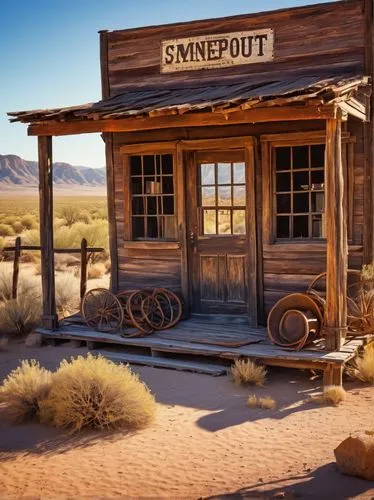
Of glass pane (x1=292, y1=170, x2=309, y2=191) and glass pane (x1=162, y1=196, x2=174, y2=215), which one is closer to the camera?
glass pane (x1=292, y1=170, x2=309, y2=191)

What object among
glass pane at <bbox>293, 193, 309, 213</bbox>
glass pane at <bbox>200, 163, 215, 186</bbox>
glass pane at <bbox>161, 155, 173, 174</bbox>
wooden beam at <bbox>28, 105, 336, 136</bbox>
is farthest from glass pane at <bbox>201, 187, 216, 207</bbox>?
wooden beam at <bbox>28, 105, 336, 136</bbox>

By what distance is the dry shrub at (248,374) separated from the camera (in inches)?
321

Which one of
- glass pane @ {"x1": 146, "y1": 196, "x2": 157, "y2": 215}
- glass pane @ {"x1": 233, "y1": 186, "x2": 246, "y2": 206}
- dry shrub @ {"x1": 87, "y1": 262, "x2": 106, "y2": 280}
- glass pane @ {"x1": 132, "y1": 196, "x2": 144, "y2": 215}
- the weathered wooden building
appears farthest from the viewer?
dry shrub @ {"x1": 87, "y1": 262, "x2": 106, "y2": 280}

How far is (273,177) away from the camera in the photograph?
32.3 feet

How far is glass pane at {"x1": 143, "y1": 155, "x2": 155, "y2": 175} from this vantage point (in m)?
10.8

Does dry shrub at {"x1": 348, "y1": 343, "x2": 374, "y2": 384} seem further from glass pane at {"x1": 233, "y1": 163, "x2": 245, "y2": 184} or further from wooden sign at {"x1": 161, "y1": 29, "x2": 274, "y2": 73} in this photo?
wooden sign at {"x1": 161, "y1": 29, "x2": 274, "y2": 73}

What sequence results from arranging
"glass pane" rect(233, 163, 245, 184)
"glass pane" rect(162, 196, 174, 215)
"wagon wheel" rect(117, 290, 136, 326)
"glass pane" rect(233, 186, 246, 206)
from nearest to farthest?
"wagon wheel" rect(117, 290, 136, 326), "glass pane" rect(233, 163, 245, 184), "glass pane" rect(233, 186, 246, 206), "glass pane" rect(162, 196, 174, 215)

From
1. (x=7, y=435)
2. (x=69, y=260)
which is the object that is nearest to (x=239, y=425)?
(x=7, y=435)

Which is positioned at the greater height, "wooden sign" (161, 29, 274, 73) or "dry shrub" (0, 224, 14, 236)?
"wooden sign" (161, 29, 274, 73)

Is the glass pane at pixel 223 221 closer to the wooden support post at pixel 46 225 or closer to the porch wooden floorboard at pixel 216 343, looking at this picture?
the porch wooden floorboard at pixel 216 343

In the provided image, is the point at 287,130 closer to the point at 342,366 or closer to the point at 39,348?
the point at 342,366

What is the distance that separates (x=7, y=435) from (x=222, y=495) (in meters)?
2.42

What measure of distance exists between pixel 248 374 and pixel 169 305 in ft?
8.08

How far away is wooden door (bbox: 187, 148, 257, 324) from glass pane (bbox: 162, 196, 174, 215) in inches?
15.1
